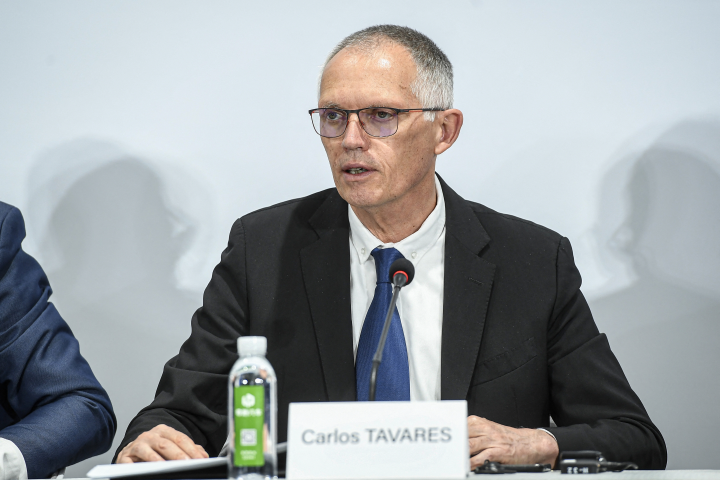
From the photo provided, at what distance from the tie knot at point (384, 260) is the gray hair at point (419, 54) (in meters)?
0.38

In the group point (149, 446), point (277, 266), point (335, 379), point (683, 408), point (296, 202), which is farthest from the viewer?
point (683, 408)

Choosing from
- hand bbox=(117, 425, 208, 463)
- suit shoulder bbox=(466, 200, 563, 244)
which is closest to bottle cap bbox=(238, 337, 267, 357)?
hand bbox=(117, 425, 208, 463)

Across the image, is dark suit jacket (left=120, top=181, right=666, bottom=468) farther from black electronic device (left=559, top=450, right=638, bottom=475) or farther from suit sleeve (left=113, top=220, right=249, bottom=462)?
black electronic device (left=559, top=450, right=638, bottom=475)

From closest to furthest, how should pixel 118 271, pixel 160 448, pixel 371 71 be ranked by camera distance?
pixel 160 448 → pixel 371 71 → pixel 118 271

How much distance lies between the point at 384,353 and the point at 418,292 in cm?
24

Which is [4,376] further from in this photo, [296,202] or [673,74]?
[673,74]

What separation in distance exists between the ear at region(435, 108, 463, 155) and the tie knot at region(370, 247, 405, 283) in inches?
14.3

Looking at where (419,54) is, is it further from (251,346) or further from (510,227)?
(251,346)

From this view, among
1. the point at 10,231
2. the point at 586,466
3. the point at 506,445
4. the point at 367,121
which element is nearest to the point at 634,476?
the point at 586,466

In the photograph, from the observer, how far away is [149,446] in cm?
148

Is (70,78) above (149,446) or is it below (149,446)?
above

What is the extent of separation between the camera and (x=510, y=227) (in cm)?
218

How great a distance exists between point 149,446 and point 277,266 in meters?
0.72

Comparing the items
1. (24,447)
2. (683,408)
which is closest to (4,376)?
(24,447)
